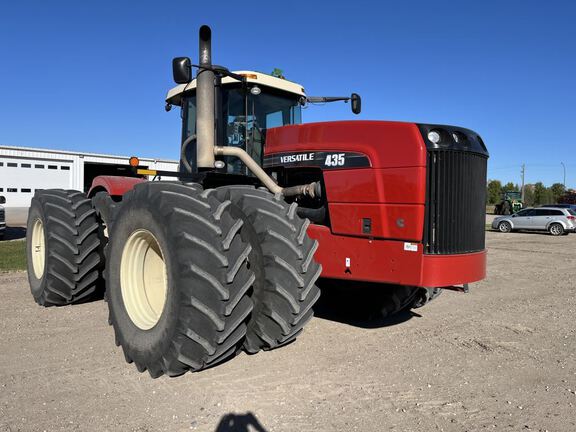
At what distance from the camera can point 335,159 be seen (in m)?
4.16

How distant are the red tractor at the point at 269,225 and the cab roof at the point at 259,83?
0.15ft

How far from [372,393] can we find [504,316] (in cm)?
322

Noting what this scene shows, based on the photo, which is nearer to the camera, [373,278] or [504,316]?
[373,278]

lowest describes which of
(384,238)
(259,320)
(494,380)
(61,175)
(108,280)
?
(494,380)

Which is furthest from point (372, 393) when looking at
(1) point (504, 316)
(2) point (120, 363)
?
(1) point (504, 316)

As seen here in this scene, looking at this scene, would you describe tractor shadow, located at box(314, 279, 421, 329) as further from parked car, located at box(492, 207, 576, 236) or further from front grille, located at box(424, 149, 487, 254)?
parked car, located at box(492, 207, 576, 236)

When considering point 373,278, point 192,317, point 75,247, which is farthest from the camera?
point 75,247

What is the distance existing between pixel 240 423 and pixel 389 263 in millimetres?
1739

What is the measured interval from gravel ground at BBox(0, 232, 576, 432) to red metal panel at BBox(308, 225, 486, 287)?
74cm

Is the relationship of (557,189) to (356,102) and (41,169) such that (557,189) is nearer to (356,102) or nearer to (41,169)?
(41,169)

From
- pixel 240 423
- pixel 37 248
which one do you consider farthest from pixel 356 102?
pixel 37 248

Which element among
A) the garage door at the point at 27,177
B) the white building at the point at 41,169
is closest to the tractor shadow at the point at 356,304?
the white building at the point at 41,169

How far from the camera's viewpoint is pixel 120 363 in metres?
3.78

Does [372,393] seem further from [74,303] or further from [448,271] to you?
[74,303]
